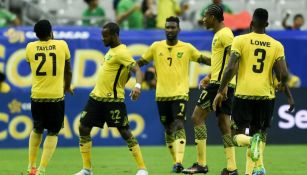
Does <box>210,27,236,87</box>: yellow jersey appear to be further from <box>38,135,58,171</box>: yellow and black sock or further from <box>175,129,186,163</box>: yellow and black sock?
<box>38,135,58,171</box>: yellow and black sock

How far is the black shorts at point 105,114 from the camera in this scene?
13.8 meters

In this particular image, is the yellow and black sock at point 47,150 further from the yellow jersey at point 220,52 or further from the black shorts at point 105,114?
the yellow jersey at point 220,52

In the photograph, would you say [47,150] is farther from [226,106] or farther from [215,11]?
[215,11]

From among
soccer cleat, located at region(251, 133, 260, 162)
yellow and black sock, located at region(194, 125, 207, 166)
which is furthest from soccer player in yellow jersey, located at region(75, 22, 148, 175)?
soccer cleat, located at region(251, 133, 260, 162)

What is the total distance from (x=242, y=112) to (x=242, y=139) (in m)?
0.38

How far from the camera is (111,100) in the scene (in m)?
13.9

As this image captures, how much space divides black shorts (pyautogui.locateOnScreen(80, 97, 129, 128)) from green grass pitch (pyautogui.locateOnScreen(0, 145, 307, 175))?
124 centimetres

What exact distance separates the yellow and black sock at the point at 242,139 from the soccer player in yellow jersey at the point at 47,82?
8.92 feet

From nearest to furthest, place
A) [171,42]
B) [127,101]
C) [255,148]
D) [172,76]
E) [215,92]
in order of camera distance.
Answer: [255,148] < [215,92] < [172,76] < [171,42] < [127,101]

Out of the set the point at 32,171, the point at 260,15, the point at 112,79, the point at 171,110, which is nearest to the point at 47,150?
the point at 32,171

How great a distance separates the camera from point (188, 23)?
26.1 meters

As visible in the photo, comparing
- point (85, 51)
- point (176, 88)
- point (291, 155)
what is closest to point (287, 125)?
point (291, 155)

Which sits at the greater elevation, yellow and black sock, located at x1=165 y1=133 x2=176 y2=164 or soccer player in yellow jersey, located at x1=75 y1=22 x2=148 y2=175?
soccer player in yellow jersey, located at x1=75 y1=22 x2=148 y2=175

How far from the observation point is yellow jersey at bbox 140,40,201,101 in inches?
603
